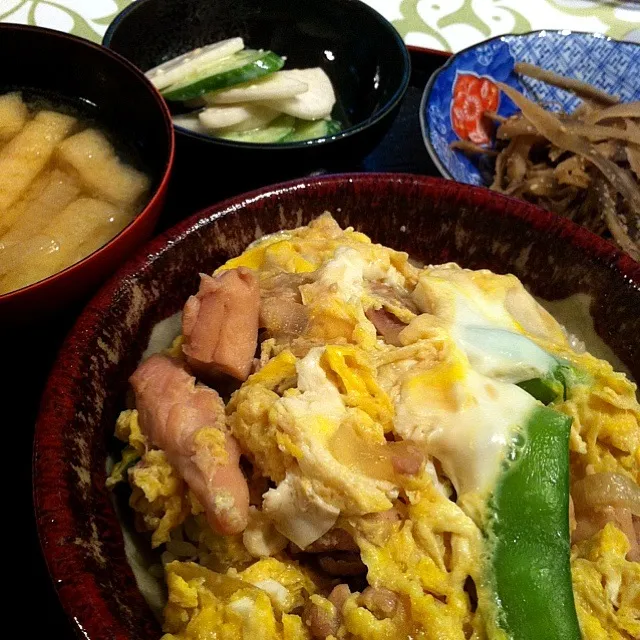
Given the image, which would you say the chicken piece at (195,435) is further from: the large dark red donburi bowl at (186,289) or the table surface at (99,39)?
the table surface at (99,39)

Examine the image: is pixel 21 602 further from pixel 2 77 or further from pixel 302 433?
pixel 2 77

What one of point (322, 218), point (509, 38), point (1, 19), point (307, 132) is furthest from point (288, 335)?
point (1, 19)

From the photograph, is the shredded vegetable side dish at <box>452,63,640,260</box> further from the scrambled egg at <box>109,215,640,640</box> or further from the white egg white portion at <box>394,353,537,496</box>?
the white egg white portion at <box>394,353,537,496</box>

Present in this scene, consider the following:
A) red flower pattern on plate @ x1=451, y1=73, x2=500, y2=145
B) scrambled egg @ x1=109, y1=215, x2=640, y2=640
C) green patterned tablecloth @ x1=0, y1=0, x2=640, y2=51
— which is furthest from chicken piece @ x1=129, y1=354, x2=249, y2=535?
green patterned tablecloth @ x1=0, y1=0, x2=640, y2=51

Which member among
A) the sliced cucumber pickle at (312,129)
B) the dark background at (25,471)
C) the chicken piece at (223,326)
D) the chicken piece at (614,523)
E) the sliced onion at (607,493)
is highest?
the chicken piece at (223,326)

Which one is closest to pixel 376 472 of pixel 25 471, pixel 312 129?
pixel 25 471

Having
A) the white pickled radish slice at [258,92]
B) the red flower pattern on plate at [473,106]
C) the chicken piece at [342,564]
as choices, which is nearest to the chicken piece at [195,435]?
the chicken piece at [342,564]

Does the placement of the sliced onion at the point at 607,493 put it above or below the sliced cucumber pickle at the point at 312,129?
below
